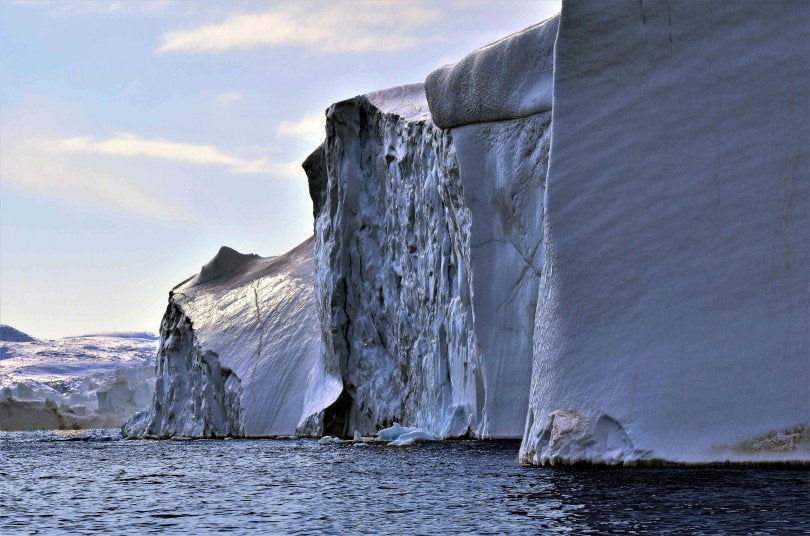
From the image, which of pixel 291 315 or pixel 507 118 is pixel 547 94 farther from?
pixel 291 315

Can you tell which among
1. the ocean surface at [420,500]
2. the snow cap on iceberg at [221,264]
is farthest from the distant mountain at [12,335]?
the ocean surface at [420,500]

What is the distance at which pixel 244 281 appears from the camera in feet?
104

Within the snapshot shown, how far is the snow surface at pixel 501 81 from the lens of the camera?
1631 centimetres

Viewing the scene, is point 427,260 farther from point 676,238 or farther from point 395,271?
point 676,238

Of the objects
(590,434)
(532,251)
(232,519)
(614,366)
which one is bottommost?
(232,519)

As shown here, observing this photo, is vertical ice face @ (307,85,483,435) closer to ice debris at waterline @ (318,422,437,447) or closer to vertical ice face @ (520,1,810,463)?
ice debris at waterline @ (318,422,437,447)

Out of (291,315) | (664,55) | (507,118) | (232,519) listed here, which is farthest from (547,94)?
(291,315)

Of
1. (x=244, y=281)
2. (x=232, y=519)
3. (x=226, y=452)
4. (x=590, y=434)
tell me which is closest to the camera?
(x=232, y=519)

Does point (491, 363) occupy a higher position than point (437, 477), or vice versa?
point (491, 363)

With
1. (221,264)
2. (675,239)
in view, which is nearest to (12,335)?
(221,264)

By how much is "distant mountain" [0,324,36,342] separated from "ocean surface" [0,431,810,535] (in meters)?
173

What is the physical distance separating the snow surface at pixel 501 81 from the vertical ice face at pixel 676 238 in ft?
16.7

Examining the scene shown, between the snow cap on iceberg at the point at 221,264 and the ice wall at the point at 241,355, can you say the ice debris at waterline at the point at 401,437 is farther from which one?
the snow cap on iceberg at the point at 221,264

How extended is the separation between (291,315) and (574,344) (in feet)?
63.0
